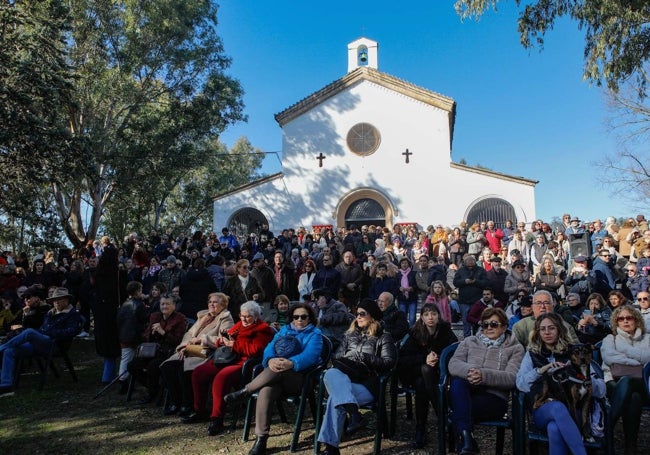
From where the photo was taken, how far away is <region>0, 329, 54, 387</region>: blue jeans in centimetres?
647

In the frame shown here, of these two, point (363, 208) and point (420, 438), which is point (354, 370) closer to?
point (420, 438)

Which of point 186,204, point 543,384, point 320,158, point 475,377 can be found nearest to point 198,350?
point 475,377

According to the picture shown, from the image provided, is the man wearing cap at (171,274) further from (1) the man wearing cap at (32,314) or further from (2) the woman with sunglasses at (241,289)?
(1) the man wearing cap at (32,314)

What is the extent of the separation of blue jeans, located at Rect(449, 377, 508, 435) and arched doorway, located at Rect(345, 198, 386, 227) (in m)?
16.3

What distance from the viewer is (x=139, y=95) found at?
19.7 metres

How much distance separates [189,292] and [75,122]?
14.6 metres

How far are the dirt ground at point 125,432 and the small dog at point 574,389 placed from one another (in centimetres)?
91

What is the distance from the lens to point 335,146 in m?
21.0

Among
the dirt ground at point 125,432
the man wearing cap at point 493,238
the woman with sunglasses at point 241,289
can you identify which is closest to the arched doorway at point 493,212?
the man wearing cap at point 493,238

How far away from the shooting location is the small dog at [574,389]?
358 centimetres

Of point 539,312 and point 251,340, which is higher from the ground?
point 539,312

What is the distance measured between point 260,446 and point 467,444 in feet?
5.83

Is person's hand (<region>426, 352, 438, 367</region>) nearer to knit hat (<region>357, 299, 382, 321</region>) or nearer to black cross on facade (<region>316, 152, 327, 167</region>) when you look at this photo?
knit hat (<region>357, 299, 382, 321</region>)

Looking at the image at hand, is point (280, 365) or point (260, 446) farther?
point (280, 365)
